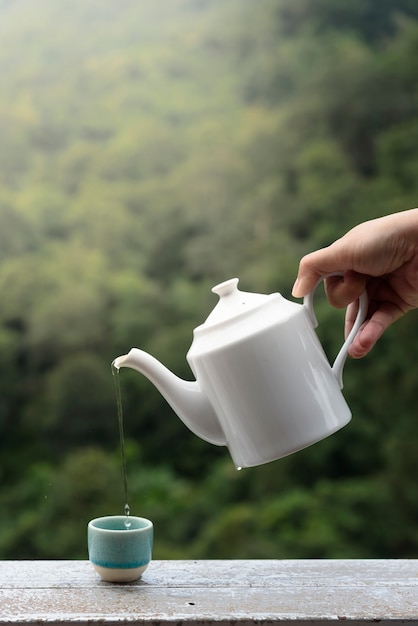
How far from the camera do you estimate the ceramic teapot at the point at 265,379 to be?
2.32 feet

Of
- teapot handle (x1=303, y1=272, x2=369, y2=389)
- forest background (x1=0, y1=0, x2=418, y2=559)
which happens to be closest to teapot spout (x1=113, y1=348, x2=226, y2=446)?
teapot handle (x1=303, y1=272, x2=369, y2=389)

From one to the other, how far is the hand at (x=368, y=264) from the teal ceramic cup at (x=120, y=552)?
355 millimetres

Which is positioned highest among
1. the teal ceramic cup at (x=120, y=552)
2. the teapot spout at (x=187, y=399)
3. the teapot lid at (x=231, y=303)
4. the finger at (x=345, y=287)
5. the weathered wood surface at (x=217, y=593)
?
the teapot lid at (x=231, y=303)

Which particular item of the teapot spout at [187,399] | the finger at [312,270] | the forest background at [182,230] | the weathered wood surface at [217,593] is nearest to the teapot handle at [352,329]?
the finger at [312,270]

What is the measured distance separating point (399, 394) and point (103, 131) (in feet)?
6.25

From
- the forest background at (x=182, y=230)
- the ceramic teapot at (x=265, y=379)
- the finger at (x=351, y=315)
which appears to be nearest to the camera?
the ceramic teapot at (x=265, y=379)

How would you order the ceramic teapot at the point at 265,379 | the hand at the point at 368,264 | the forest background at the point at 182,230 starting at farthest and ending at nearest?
the forest background at the point at 182,230, the hand at the point at 368,264, the ceramic teapot at the point at 265,379

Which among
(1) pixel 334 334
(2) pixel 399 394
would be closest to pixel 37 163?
(1) pixel 334 334

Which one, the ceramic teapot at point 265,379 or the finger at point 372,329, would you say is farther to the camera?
the finger at point 372,329

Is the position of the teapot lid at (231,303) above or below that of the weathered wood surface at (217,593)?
above

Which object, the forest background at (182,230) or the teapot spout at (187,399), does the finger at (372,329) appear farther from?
the forest background at (182,230)

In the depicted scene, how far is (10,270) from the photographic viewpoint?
3250mm

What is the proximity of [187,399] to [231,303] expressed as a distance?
0.40 feet

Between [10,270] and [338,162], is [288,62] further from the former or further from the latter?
[10,270]
